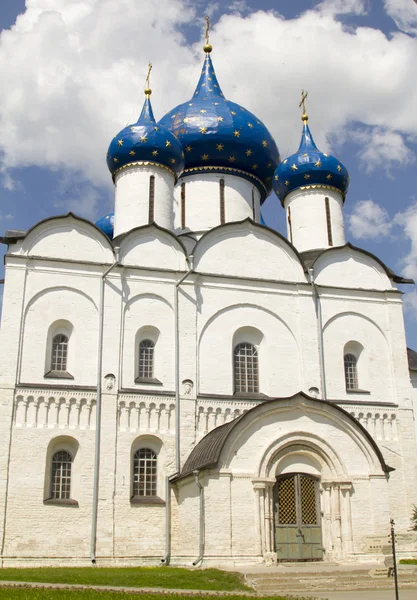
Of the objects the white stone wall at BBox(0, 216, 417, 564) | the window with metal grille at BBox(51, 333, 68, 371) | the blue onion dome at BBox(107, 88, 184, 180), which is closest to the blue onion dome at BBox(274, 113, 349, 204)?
the white stone wall at BBox(0, 216, 417, 564)

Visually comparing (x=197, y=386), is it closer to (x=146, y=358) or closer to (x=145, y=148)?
(x=146, y=358)

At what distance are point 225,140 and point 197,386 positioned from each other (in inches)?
308

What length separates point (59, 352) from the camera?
50.2ft

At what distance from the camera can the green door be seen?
44.7 feet

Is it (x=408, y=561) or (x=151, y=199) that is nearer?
(x=408, y=561)

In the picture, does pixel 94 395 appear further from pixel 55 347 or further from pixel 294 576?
pixel 294 576

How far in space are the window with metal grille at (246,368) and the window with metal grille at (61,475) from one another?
158 inches

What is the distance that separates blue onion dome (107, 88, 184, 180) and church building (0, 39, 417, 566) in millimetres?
50

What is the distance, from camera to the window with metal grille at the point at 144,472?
1479 centimetres

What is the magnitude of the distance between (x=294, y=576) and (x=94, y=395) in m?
5.72

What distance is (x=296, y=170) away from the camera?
19.6 metres

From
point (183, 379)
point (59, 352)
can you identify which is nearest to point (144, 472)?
point (183, 379)

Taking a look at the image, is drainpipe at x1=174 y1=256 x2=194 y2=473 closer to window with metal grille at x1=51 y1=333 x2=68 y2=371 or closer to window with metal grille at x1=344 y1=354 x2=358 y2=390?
window with metal grille at x1=51 y1=333 x2=68 y2=371

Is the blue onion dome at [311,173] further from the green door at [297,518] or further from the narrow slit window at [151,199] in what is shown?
the green door at [297,518]
